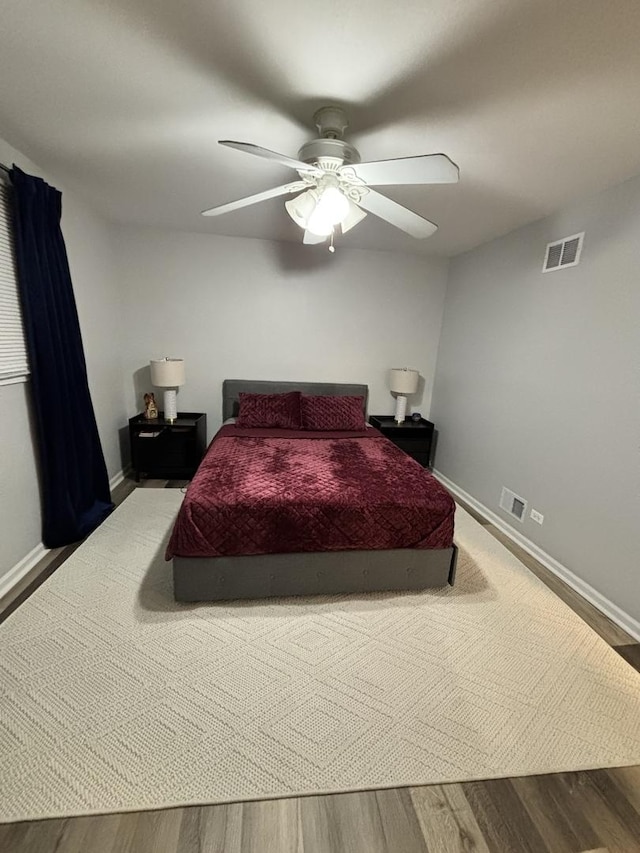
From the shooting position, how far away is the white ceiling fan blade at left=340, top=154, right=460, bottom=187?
137 centimetres

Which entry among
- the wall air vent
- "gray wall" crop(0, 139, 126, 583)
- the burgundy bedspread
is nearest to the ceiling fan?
the wall air vent

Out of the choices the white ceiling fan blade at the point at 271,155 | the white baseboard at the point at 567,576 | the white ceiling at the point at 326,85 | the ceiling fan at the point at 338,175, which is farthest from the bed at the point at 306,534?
the white ceiling at the point at 326,85

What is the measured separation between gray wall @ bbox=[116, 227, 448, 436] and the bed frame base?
7.65 feet

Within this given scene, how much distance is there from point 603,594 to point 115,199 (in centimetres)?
433

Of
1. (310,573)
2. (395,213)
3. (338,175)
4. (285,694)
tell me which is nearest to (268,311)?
(395,213)

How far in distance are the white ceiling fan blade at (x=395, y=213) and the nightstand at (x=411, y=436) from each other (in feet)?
7.14

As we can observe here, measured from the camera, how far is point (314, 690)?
5.17ft

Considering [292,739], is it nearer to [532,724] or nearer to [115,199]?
[532,724]

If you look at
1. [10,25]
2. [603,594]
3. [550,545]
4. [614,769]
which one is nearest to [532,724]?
[614,769]

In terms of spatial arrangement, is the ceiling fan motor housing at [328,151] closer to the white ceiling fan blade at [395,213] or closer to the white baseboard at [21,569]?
the white ceiling fan blade at [395,213]

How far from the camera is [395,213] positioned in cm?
193

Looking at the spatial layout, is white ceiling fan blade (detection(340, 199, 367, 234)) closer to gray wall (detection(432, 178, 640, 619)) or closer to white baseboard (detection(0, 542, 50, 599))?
gray wall (detection(432, 178, 640, 619))

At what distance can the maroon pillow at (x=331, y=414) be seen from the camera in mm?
3607

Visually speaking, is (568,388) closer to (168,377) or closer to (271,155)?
(271,155)
